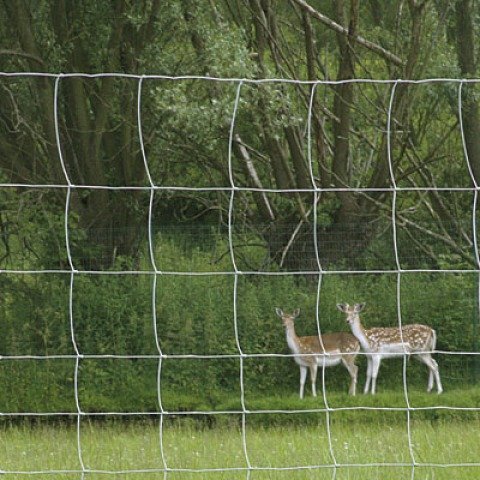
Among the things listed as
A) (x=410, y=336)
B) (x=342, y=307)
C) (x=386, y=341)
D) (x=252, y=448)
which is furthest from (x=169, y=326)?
(x=252, y=448)

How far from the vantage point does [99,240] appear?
35.5 ft

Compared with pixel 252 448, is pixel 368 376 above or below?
below

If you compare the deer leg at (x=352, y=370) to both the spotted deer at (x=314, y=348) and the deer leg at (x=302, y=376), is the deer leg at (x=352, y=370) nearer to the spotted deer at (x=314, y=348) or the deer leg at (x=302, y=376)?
the spotted deer at (x=314, y=348)

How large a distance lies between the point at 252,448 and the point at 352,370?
3.62m

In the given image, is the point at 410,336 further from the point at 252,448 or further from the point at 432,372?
the point at 252,448

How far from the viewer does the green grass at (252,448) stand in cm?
566

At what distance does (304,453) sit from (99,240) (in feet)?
14.4

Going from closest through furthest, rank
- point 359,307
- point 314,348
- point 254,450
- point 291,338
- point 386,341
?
point 254,450, point 291,338, point 359,307, point 386,341, point 314,348

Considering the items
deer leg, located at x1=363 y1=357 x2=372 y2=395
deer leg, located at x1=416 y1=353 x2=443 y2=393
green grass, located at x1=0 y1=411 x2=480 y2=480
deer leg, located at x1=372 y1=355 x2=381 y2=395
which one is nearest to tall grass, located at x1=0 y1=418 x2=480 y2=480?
green grass, located at x1=0 y1=411 x2=480 y2=480

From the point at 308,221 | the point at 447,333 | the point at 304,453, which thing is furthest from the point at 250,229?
the point at 304,453

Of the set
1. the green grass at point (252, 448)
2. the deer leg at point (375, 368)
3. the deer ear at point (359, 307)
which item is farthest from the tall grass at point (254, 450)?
the deer ear at point (359, 307)

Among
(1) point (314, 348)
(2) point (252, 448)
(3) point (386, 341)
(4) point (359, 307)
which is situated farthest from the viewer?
(1) point (314, 348)

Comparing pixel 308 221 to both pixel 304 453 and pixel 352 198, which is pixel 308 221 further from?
pixel 304 453

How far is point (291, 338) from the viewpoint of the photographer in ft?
34.8
